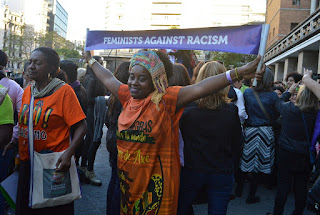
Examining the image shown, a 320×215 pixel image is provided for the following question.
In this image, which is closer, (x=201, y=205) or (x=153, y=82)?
(x=153, y=82)

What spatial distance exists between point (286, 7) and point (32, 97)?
1632 inches

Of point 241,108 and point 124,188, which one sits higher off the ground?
point 241,108

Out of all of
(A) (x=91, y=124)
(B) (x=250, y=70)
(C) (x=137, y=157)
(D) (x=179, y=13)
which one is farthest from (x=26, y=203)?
(D) (x=179, y=13)

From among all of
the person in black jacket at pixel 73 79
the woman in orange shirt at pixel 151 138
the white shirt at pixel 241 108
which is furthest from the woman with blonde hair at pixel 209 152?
the person in black jacket at pixel 73 79

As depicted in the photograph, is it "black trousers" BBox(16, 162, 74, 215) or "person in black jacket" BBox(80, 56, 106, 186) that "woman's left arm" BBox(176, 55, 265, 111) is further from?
"person in black jacket" BBox(80, 56, 106, 186)

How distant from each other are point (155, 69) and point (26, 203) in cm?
164

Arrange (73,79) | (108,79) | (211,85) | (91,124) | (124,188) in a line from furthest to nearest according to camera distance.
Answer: (91,124) < (73,79) < (108,79) < (124,188) < (211,85)

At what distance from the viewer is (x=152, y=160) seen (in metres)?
2.48

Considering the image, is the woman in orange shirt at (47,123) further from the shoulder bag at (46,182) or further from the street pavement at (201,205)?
the street pavement at (201,205)

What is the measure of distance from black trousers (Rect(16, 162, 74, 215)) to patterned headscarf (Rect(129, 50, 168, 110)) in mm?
1307

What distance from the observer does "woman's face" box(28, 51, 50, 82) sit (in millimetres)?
2967

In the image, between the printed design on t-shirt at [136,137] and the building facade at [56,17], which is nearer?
the printed design on t-shirt at [136,137]

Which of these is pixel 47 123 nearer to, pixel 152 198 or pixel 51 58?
pixel 51 58

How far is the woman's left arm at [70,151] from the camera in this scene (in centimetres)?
276
